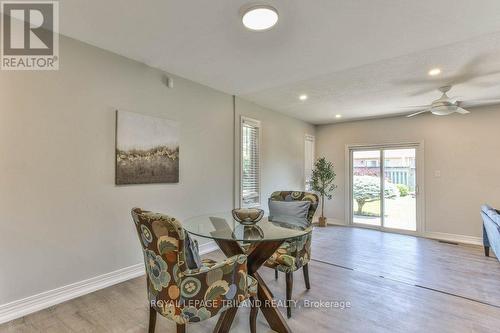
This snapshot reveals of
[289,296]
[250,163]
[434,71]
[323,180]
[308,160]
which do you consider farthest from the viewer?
[308,160]

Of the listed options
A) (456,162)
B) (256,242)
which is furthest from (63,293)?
(456,162)

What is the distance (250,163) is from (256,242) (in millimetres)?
2706

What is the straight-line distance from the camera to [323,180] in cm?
592

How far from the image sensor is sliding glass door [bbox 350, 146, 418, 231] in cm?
526

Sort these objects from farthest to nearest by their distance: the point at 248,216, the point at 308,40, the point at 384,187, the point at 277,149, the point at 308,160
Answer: the point at 308,160, the point at 384,187, the point at 277,149, the point at 308,40, the point at 248,216

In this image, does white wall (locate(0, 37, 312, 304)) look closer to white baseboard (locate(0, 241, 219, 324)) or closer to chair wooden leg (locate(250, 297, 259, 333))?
white baseboard (locate(0, 241, 219, 324))

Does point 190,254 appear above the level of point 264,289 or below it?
above

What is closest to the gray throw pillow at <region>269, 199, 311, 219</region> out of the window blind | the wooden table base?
the wooden table base

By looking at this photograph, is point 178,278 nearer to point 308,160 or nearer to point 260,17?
point 260,17

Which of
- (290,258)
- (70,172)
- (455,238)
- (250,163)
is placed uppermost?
(250,163)

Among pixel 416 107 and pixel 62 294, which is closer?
pixel 62 294

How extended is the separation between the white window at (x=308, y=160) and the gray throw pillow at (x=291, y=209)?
3217 mm

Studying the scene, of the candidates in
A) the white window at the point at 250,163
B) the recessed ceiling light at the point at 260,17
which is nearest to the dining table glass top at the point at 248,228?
the white window at the point at 250,163

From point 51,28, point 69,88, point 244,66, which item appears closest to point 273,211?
point 244,66
